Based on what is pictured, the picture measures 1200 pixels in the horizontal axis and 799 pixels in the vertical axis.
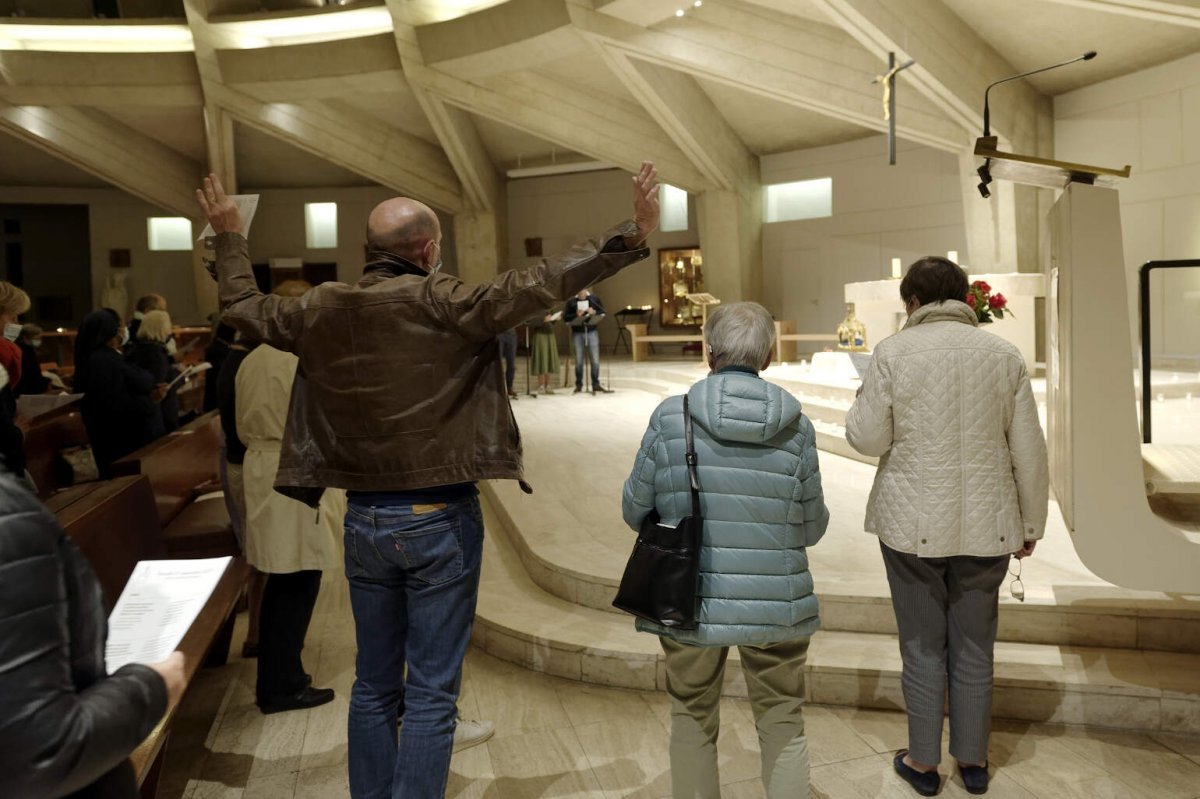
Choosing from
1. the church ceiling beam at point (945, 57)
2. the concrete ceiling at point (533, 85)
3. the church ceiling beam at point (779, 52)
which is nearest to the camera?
the church ceiling beam at point (945, 57)

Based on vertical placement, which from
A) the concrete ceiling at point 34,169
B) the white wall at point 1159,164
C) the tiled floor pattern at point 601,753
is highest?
the concrete ceiling at point 34,169

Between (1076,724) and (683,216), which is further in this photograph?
(683,216)

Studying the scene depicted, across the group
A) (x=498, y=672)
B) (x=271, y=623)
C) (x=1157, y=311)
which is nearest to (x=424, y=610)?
(x=271, y=623)

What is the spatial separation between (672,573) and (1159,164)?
34.7ft

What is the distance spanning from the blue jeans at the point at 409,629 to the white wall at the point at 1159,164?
391 inches

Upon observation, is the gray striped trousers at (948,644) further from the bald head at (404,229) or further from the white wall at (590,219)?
the white wall at (590,219)

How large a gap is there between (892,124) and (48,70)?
1178cm

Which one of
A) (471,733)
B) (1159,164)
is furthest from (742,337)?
(1159,164)

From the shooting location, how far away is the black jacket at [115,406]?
475 centimetres

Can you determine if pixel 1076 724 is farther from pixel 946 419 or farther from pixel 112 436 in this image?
pixel 112 436

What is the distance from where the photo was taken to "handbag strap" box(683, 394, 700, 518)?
6.91 ft

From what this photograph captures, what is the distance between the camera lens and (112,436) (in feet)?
15.9

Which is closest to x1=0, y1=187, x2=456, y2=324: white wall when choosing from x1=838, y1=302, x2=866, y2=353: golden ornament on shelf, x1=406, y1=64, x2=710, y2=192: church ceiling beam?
x1=406, y1=64, x2=710, y2=192: church ceiling beam

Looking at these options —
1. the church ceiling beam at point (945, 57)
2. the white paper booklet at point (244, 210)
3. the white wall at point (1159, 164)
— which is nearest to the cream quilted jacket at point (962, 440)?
the white paper booklet at point (244, 210)
